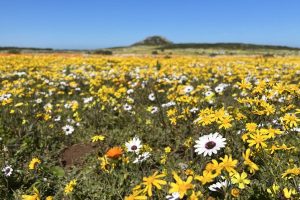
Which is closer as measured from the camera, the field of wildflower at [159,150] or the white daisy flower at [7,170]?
the field of wildflower at [159,150]

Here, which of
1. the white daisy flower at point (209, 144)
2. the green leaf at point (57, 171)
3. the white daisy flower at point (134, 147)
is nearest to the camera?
the white daisy flower at point (209, 144)

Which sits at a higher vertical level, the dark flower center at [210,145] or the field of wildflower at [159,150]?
the dark flower center at [210,145]

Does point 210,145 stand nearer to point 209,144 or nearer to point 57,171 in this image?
point 209,144

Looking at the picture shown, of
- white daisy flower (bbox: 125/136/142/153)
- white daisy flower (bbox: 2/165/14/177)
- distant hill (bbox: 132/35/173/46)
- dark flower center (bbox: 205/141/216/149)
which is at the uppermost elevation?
dark flower center (bbox: 205/141/216/149)

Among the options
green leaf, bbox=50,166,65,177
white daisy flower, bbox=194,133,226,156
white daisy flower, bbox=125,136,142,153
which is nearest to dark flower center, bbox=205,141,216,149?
white daisy flower, bbox=194,133,226,156

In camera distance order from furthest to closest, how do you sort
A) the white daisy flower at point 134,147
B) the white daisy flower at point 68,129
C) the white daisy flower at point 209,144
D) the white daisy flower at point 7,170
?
the white daisy flower at point 68,129, the white daisy flower at point 7,170, the white daisy flower at point 134,147, the white daisy flower at point 209,144

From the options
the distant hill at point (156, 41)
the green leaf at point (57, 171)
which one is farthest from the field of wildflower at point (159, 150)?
the distant hill at point (156, 41)

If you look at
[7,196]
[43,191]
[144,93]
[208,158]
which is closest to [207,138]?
[208,158]

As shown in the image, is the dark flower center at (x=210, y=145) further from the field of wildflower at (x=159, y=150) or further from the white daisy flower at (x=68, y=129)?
the white daisy flower at (x=68, y=129)

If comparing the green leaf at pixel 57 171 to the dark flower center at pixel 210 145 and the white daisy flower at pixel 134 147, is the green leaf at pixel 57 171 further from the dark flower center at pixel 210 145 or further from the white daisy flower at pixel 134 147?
the dark flower center at pixel 210 145

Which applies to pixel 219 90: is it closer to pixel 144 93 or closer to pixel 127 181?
pixel 144 93

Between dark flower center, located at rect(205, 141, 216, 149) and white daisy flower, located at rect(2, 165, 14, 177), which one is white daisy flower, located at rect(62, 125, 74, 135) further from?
dark flower center, located at rect(205, 141, 216, 149)

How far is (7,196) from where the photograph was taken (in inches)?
212

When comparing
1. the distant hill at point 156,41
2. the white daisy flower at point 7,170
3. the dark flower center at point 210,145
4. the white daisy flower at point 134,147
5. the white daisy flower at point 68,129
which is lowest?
the distant hill at point 156,41
